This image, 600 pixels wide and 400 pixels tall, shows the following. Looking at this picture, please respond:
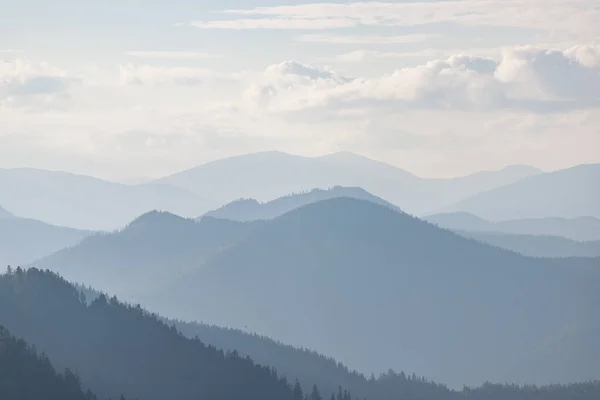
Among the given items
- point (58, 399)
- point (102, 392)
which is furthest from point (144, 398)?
point (58, 399)

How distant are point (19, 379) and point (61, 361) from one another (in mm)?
33076

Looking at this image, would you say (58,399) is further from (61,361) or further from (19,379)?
(61,361)

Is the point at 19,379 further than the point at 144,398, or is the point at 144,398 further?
the point at 144,398

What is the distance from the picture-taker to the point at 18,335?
655 ft

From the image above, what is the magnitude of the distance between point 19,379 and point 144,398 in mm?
39096

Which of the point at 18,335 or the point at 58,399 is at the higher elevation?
the point at 18,335

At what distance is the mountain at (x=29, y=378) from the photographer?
162 meters

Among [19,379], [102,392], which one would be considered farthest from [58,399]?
[102,392]

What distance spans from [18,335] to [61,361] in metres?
9.44

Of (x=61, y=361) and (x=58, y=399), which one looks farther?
(x=61, y=361)

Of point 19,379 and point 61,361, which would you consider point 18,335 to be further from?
point 19,379

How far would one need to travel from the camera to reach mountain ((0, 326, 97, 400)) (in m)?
162

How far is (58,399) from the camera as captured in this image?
163m

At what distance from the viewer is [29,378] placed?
16500 centimetres
